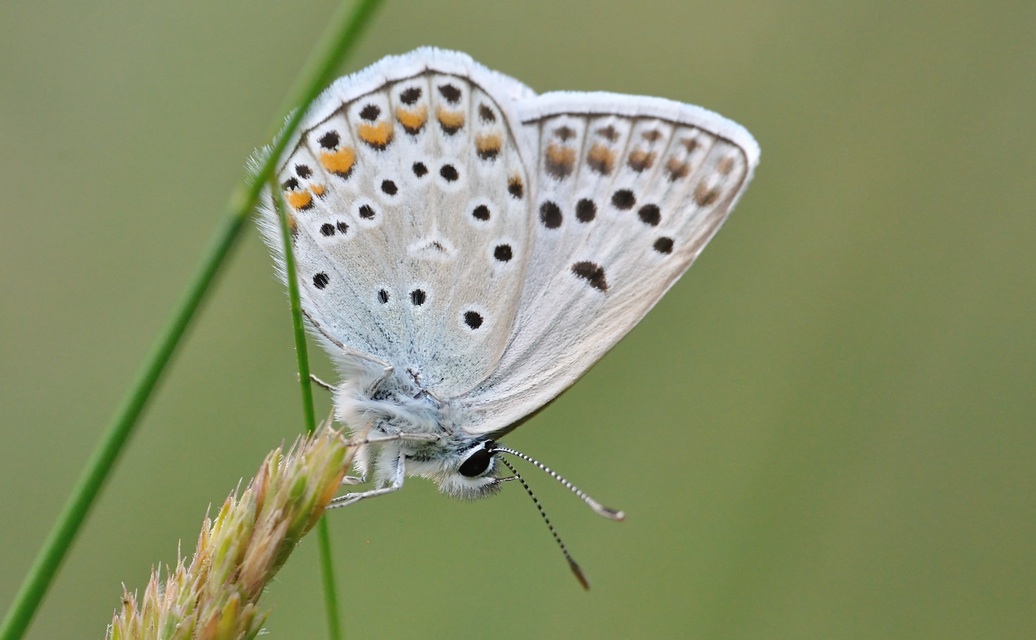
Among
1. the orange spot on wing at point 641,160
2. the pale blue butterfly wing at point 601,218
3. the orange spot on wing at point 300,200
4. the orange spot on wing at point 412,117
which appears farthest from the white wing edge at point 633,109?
the orange spot on wing at point 300,200

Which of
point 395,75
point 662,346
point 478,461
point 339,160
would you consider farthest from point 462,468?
point 662,346

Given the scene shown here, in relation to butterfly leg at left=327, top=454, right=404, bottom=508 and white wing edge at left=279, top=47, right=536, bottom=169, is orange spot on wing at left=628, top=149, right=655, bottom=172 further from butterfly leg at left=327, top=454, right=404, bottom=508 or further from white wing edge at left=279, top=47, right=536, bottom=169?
butterfly leg at left=327, top=454, right=404, bottom=508

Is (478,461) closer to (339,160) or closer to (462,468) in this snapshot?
(462,468)

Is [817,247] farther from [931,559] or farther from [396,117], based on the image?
[396,117]

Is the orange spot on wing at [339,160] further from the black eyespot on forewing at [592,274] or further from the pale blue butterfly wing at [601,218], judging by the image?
the black eyespot on forewing at [592,274]

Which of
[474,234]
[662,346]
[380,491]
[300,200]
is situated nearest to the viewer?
[380,491]
